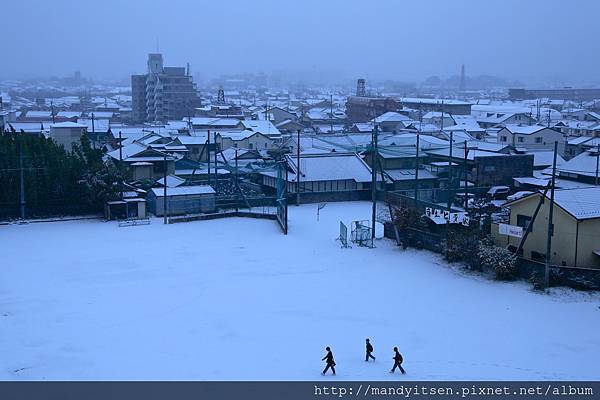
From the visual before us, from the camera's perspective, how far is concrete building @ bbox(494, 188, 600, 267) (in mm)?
8164

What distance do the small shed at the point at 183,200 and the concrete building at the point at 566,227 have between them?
6.15 m

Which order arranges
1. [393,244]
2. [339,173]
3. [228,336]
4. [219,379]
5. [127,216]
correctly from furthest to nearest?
[339,173] → [127,216] → [393,244] → [228,336] → [219,379]

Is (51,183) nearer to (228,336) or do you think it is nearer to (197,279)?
(197,279)

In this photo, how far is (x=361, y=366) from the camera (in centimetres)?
556

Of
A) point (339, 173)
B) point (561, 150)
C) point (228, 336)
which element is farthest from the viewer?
point (561, 150)

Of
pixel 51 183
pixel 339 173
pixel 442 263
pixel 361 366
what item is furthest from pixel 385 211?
pixel 361 366

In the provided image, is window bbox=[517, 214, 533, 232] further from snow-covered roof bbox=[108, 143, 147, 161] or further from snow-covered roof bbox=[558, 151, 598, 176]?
snow-covered roof bbox=[108, 143, 147, 161]

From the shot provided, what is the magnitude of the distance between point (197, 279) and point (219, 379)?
125 inches

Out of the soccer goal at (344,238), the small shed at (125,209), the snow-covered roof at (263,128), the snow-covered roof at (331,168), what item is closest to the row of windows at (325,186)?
the snow-covered roof at (331,168)

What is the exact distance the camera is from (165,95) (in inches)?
1401

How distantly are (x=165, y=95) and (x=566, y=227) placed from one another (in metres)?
30.1

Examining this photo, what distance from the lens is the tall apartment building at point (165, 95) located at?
1400 inches

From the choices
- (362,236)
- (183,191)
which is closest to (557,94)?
(183,191)

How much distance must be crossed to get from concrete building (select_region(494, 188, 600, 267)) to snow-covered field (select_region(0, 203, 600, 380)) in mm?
803
